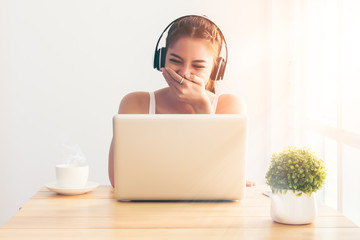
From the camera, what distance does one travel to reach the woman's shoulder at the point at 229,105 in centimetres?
204

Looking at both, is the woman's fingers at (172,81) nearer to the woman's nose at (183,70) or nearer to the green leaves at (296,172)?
the woman's nose at (183,70)

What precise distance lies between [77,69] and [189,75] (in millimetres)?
1674

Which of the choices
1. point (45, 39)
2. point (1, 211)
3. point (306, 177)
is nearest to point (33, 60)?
point (45, 39)

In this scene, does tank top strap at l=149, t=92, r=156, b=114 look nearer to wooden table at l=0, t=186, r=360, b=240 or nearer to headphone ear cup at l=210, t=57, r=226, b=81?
headphone ear cup at l=210, t=57, r=226, b=81

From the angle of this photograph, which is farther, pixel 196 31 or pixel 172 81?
pixel 196 31

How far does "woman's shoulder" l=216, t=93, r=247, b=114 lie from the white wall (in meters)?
1.27

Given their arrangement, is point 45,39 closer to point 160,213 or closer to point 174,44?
point 174,44

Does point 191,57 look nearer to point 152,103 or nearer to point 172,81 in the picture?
point 172,81

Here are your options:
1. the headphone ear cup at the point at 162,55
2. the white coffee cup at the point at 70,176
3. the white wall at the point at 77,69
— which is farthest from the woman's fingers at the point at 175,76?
the white wall at the point at 77,69

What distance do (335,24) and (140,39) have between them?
150 centimetres

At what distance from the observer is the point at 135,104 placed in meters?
2.10

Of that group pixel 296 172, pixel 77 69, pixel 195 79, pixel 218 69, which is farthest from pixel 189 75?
pixel 77 69

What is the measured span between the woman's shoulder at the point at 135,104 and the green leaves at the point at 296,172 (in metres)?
1.13

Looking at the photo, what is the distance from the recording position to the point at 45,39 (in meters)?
3.23
